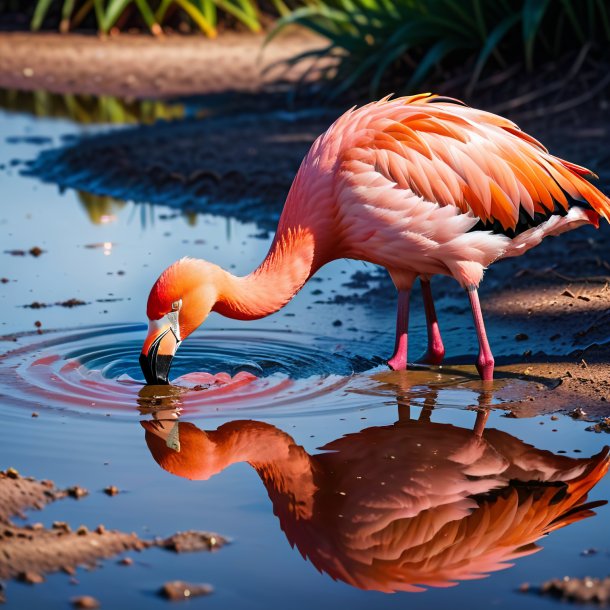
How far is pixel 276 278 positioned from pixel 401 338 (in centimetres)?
63

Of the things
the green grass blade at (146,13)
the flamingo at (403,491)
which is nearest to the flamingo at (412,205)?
the flamingo at (403,491)

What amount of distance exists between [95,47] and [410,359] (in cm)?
1102

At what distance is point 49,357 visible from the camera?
5680mm

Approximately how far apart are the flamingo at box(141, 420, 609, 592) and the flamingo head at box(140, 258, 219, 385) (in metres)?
0.30

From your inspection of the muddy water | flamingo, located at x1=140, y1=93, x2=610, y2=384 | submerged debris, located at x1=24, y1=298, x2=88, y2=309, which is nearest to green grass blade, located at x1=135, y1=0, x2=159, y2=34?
the muddy water

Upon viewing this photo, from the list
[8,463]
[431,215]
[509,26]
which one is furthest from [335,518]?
[509,26]

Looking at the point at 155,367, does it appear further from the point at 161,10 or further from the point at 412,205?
the point at 161,10

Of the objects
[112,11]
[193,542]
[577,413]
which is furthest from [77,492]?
[112,11]

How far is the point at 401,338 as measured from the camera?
18.1 feet

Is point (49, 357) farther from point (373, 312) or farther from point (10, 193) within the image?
point (10, 193)

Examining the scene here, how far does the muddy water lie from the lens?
3.58 metres

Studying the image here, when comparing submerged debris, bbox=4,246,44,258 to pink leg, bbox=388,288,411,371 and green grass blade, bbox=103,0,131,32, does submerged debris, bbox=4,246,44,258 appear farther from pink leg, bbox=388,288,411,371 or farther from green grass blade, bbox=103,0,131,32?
green grass blade, bbox=103,0,131,32

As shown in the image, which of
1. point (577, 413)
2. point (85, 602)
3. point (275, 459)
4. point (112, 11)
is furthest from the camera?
point (112, 11)

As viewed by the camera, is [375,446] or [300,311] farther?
[300,311]
